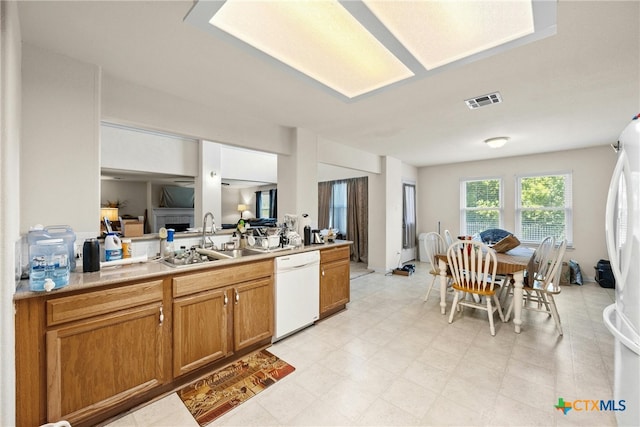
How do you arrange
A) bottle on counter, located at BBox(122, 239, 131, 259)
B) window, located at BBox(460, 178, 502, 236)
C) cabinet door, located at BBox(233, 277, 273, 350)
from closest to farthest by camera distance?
1. bottle on counter, located at BBox(122, 239, 131, 259)
2. cabinet door, located at BBox(233, 277, 273, 350)
3. window, located at BBox(460, 178, 502, 236)

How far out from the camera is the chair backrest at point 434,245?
362cm

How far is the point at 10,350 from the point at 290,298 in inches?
71.2

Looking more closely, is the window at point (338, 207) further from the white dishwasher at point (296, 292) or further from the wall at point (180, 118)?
the white dishwasher at point (296, 292)

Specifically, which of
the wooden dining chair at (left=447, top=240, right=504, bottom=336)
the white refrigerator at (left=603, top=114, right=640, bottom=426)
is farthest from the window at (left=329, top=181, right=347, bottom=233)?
the white refrigerator at (left=603, top=114, right=640, bottom=426)

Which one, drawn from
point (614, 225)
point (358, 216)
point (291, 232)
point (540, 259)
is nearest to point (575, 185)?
point (540, 259)

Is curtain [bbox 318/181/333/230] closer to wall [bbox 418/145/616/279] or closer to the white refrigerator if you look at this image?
wall [bbox 418/145/616/279]

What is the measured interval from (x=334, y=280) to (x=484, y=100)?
2500 mm

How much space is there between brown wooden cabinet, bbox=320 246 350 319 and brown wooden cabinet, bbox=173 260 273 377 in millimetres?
735

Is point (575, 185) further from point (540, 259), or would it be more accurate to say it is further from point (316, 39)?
point (316, 39)

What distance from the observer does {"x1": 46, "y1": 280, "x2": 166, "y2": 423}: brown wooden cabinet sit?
1.39 meters

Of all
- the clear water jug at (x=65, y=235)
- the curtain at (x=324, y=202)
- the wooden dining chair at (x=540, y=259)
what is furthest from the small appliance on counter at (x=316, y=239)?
the curtain at (x=324, y=202)

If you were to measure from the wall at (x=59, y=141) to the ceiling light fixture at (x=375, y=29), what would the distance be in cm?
117

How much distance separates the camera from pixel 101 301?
1.51 metres

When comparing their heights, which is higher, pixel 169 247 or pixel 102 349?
pixel 169 247
